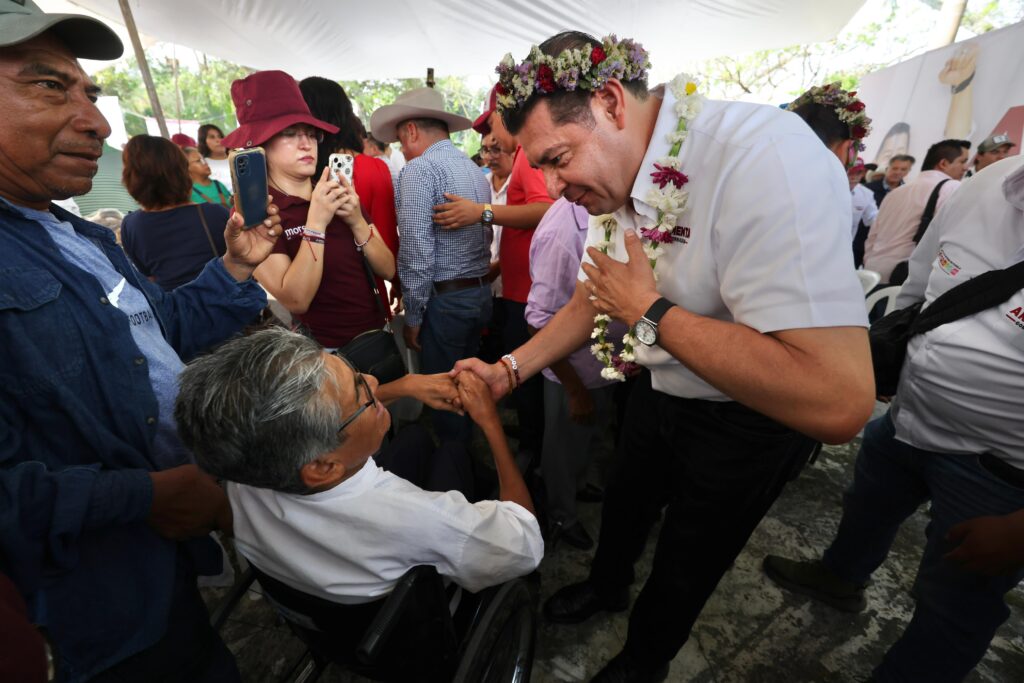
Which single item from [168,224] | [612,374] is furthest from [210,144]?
[612,374]

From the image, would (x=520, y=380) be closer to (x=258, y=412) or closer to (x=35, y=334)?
(x=258, y=412)

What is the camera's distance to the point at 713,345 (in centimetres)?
111

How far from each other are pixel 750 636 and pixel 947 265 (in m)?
1.94

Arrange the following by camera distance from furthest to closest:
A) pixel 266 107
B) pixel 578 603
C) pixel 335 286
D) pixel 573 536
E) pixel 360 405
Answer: pixel 573 536, pixel 335 286, pixel 578 603, pixel 266 107, pixel 360 405

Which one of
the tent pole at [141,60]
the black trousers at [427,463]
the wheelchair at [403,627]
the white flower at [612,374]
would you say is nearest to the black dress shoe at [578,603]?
the wheelchair at [403,627]

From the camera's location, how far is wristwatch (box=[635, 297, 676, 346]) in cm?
119

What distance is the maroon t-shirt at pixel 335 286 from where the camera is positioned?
2.25 meters

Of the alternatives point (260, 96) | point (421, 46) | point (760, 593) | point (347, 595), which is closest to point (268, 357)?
point (347, 595)

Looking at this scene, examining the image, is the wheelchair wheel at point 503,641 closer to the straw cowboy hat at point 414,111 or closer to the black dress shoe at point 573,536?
the black dress shoe at point 573,536

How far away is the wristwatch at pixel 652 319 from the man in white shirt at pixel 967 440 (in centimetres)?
114

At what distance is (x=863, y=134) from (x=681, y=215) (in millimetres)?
2760

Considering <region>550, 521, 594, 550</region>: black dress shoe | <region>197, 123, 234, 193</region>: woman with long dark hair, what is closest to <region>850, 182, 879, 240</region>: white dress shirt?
<region>550, 521, 594, 550</region>: black dress shoe

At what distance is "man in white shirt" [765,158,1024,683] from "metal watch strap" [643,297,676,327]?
1.14 metres

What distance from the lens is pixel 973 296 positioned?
1.43 m
